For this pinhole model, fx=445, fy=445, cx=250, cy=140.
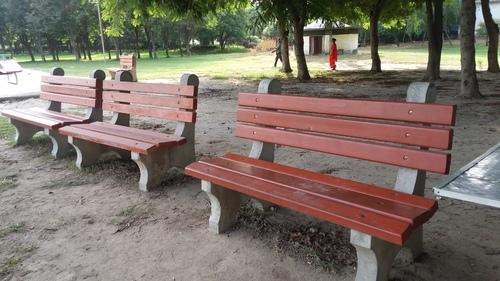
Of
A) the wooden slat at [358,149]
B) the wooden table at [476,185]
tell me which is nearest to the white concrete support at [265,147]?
the wooden slat at [358,149]

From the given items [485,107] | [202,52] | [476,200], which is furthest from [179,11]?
[202,52]

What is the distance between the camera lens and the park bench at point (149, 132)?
4305 mm

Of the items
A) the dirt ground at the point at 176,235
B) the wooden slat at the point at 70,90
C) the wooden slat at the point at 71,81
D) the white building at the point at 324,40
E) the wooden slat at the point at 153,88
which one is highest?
the white building at the point at 324,40

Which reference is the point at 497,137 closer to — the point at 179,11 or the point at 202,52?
the point at 179,11

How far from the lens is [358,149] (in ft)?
9.64

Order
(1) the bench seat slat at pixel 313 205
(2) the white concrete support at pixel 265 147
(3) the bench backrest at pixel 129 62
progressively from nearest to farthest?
(1) the bench seat slat at pixel 313 205 < (2) the white concrete support at pixel 265 147 < (3) the bench backrest at pixel 129 62

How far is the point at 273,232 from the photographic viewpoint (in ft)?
11.3

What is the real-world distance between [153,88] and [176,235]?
1.81m

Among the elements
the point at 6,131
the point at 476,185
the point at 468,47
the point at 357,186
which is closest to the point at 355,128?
the point at 357,186

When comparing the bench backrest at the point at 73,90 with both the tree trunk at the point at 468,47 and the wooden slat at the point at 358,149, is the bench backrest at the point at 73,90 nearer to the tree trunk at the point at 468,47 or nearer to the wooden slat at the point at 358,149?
the wooden slat at the point at 358,149

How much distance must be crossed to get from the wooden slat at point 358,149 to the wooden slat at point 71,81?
2657 millimetres

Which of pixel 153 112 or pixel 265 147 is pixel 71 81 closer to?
pixel 153 112

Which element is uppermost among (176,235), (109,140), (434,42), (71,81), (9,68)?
(434,42)

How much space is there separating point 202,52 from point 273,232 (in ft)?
185
